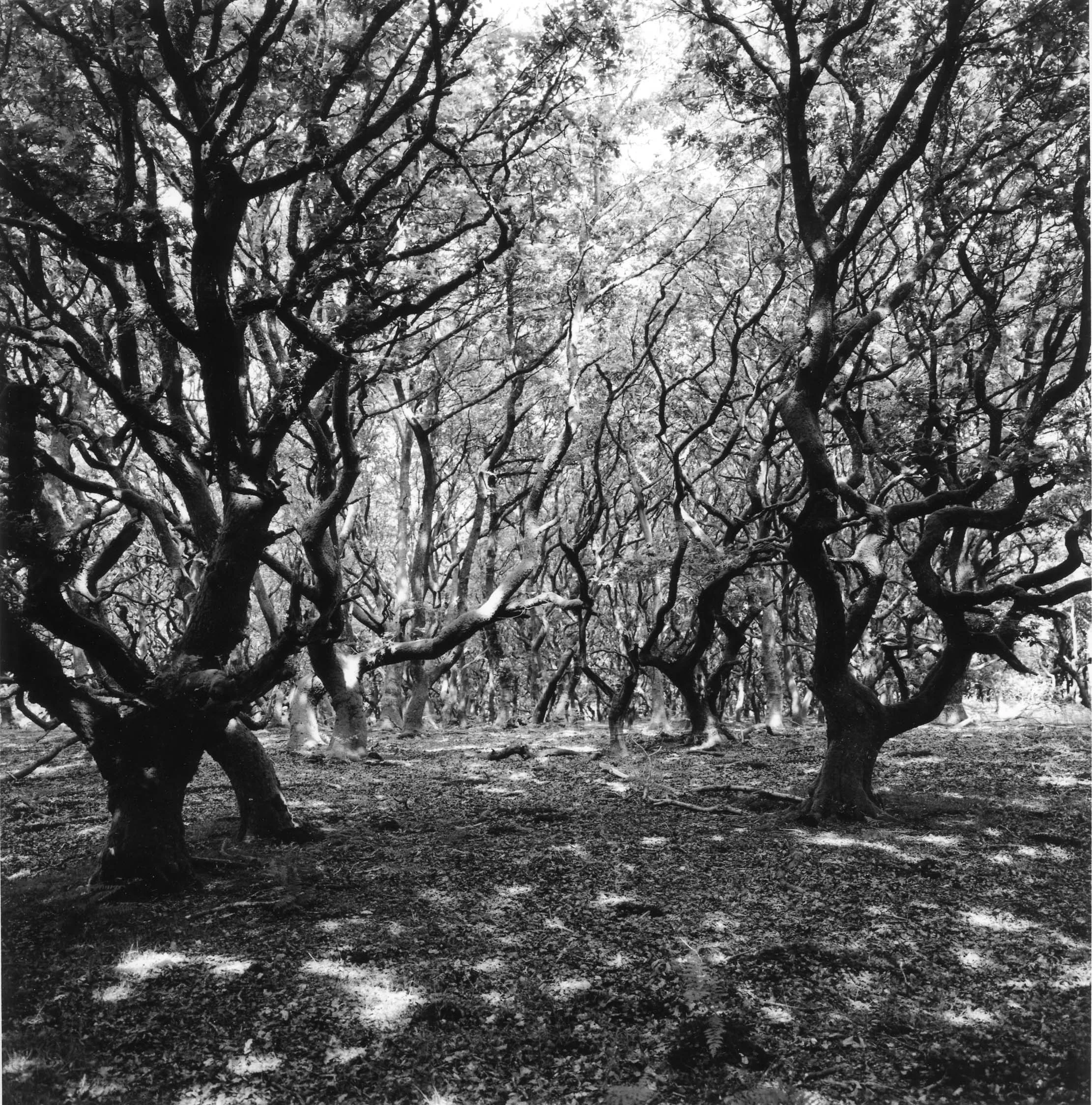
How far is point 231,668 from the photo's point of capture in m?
6.97

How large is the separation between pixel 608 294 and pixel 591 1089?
45.8ft

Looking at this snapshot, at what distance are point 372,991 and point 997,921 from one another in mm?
4803

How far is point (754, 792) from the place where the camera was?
11344 mm

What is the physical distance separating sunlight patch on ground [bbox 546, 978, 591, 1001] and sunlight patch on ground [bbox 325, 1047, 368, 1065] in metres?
1.31

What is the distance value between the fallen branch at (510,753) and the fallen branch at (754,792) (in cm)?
485

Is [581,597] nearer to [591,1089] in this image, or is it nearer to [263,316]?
[263,316]

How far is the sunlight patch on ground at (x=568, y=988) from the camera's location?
534 cm

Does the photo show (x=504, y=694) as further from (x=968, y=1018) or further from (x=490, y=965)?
(x=968, y=1018)

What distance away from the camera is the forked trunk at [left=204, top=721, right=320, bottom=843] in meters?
8.34

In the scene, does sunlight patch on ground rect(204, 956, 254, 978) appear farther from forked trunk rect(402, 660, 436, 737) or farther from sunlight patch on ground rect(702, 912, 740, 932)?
forked trunk rect(402, 660, 436, 737)

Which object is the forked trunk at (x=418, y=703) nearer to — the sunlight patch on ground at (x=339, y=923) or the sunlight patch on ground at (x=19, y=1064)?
the sunlight patch on ground at (x=339, y=923)

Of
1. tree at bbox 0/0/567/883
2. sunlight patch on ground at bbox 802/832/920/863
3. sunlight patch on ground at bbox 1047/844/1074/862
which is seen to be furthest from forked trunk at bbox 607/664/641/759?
sunlight patch on ground at bbox 1047/844/1074/862

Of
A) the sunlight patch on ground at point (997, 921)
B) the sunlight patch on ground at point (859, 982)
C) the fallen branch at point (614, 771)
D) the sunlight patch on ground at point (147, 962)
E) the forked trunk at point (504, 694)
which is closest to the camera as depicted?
the sunlight patch on ground at point (859, 982)

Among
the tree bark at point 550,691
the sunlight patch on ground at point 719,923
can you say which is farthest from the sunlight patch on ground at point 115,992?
the tree bark at point 550,691
